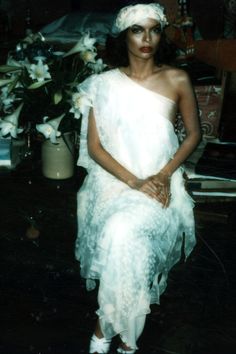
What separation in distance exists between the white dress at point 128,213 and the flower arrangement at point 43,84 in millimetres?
388

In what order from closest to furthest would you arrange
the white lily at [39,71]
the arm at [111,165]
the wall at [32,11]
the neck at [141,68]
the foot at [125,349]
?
the foot at [125,349], the arm at [111,165], the neck at [141,68], the white lily at [39,71], the wall at [32,11]

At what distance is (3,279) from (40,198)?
73 centimetres

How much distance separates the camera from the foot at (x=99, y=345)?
192 centimetres

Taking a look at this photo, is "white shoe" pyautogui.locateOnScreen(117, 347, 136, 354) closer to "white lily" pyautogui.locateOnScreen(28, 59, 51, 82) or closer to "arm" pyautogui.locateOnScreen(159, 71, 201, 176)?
"arm" pyautogui.locateOnScreen(159, 71, 201, 176)

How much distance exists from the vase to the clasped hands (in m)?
0.96

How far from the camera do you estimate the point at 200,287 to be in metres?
2.35

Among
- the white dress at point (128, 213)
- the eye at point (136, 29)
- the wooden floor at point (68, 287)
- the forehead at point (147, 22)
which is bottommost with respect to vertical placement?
the wooden floor at point (68, 287)

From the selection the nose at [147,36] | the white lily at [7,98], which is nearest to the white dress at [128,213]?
the nose at [147,36]

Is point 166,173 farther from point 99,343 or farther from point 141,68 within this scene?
point 99,343

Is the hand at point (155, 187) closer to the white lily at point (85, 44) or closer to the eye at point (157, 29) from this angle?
the eye at point (157, 29)

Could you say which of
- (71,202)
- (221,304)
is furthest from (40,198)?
(221,304)

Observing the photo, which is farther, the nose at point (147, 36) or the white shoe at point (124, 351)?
the nose at point (147, 36)

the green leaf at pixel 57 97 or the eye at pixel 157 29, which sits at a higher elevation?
the eye at pixel 157 29

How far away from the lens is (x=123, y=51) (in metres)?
2.32
